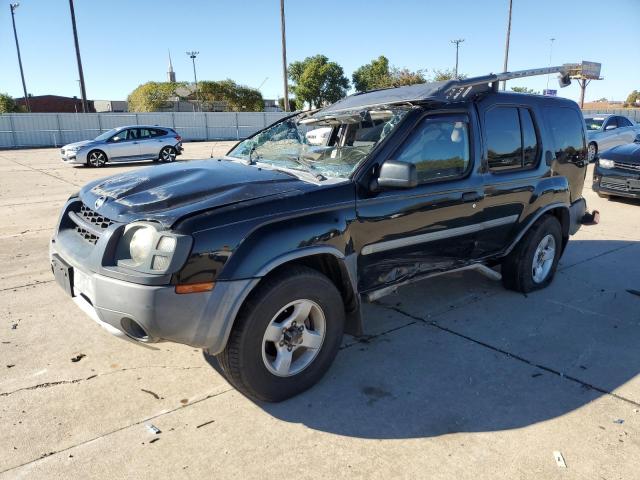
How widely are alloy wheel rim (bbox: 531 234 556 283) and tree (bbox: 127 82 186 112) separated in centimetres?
5417

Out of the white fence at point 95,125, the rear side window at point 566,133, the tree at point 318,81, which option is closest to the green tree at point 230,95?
the tree at point 318,81

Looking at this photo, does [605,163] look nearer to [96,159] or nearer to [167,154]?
[167,154]

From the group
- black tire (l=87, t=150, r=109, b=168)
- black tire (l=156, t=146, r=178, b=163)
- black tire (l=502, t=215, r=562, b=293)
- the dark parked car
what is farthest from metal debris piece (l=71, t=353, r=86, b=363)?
black tire (l=156, t=146, r=178, b=163)

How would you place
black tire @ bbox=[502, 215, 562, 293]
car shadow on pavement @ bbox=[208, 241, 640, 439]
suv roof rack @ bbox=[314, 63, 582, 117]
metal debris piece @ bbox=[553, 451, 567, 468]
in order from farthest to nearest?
black tire @ bbox=[502, 215, 562, 293] < suv roof rack @ bbox=[314, 63, 582, 117] < car shadow on pavement @ bbox=[208, 241, 640, 439] < metal debris piece @ bbox=[553, 451, 567, 468]

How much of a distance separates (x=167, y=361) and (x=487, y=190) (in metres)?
2.89

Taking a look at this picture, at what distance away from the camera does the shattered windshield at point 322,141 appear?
11.7ft

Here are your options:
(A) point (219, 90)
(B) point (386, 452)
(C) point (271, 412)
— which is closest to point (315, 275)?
(C) point (271, 412)

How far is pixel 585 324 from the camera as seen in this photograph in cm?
430

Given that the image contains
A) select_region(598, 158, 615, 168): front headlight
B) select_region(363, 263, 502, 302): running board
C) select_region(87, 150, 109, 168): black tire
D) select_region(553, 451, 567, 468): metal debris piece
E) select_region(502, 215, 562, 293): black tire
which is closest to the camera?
select_region(553, 451, 567, 468): metal debris piece

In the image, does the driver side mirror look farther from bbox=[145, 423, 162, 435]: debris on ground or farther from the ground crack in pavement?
bbox=[145, 423, 162, 435]: debris on ground

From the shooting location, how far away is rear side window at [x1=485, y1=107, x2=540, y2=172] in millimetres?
4211

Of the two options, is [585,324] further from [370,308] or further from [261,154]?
[261,154]

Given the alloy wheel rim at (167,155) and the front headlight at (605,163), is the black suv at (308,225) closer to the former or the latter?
the front headlight at (605,163)

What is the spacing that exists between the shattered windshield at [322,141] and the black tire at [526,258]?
201 centimetres
